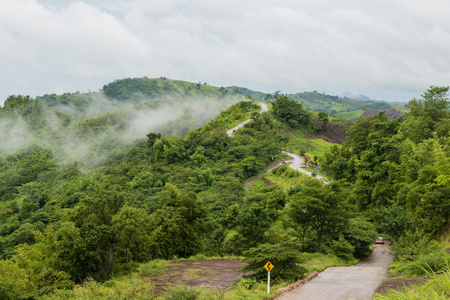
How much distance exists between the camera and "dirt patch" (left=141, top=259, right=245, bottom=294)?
59.1ft

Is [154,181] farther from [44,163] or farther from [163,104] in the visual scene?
[163,104]

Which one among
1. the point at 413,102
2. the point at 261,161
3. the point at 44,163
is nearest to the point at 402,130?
the point at 413,102

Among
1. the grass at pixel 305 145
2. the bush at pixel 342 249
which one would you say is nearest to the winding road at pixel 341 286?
the bush at pixel 342 249

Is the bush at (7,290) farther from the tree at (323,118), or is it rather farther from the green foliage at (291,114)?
the tree at (323,118)

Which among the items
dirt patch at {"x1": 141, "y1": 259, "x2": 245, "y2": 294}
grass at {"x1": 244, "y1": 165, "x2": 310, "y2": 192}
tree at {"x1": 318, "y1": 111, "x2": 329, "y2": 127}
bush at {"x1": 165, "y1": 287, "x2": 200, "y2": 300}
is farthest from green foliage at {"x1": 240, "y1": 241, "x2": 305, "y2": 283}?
tree at {"x1": 318, "y1": 111, "x2": 329, "y2": 127}

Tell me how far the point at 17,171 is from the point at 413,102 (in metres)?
93.8

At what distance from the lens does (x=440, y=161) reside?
21.6m

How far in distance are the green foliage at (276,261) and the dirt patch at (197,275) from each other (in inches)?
106

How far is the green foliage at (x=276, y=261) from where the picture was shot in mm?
14605

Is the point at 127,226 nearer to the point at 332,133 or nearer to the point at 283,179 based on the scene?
the point at 283,179

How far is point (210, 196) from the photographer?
47.4 metres

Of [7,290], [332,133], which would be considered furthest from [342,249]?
[332,133]

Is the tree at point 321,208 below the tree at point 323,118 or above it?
below

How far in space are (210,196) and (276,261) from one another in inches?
1293
